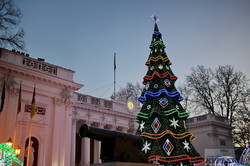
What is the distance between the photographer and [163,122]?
16203 mm

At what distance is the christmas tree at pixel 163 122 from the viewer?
15.3m

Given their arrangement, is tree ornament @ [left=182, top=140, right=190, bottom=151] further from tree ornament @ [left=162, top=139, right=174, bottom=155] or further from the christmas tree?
tree ornament @ [left=162, top=139, right=174, bottom=155]

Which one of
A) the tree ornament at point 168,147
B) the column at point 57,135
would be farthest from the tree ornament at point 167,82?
the column at point 57,135

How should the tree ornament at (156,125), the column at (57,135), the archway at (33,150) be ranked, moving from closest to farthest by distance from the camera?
the archway at (33,150), the tree ornament at (156,125), the column at (57,135)

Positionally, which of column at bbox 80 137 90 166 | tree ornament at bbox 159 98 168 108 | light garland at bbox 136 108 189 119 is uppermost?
tree ornament at bbox 159 98 168 108

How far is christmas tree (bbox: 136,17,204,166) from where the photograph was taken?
15.3 meters

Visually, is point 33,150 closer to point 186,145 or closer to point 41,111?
point 41,111

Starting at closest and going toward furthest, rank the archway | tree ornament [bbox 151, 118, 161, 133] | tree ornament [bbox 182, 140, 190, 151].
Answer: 1. the archway
2. tree ornament [bbox 182, 140, 190, 151]
3. tree ornament [bbox 151, 118, 161, 133]

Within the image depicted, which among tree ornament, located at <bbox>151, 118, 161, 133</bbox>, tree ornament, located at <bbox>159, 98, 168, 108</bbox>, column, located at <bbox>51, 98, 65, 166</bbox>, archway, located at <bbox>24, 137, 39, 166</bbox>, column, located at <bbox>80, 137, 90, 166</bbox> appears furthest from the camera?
column, located at <bbox>80, 137, 90, 166</bbox>

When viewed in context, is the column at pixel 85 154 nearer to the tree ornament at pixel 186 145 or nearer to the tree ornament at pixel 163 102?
the tree ornament at pixel 163 102

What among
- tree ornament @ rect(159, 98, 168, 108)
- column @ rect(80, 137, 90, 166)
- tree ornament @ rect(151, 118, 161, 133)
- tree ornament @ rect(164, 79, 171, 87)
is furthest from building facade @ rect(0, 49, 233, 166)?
tree ornament @ rect(164, 79, 171, 87)

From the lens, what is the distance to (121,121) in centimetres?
2477

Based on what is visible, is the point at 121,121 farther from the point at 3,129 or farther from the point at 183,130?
the point at 3,129

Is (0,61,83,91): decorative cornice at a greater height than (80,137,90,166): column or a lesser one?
greater
